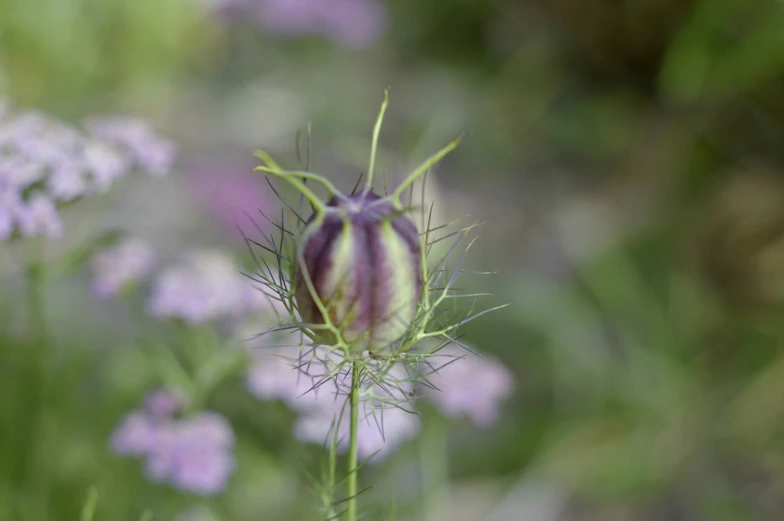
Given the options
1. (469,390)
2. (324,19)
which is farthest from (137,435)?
(324,19)

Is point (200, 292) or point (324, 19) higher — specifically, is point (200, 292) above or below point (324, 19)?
below

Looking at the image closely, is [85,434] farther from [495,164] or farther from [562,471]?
[495,164]

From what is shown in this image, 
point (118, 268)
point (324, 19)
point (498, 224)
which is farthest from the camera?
point (324, 19)

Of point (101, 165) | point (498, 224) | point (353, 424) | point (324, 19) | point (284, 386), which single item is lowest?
point (353, 424)

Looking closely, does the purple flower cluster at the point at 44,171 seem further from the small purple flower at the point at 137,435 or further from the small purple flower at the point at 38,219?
the small purple flower at the point at 137,435

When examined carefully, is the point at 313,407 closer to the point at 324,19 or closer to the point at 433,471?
the point at 433,471

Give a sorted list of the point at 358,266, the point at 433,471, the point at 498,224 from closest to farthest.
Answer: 1. the point at 358,266
2. the point at 433,471
3. the point at 498,224

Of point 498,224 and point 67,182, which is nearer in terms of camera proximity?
point 67,182
